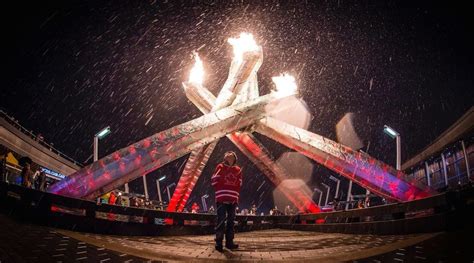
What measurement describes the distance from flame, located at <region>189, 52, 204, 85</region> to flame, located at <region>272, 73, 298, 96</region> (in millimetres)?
5607

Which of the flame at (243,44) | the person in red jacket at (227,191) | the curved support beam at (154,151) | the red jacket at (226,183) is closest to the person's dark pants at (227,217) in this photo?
the person in red jacket at (227,191)

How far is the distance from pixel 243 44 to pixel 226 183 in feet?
50.9

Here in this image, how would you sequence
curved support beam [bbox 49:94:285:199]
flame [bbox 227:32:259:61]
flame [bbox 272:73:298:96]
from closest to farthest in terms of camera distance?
curved support beam [bbox 49:94:285:199]
flame [bbox 227:32:259:61]
flame [bbox 272:73:298:96]

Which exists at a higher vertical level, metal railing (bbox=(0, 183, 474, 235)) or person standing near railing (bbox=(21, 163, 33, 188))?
person standing near railing (bbox=(21, 163, 33, 188))

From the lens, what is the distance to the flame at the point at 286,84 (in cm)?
2066

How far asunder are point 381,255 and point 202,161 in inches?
639

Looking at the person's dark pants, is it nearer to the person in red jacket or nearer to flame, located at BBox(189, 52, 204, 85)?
the person in red jacket

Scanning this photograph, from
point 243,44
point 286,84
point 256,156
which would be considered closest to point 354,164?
point 286,84

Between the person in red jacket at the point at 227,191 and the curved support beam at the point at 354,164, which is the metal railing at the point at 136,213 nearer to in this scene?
the person in red jacket at the point at 227,191

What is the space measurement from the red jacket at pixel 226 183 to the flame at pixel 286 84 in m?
15.2

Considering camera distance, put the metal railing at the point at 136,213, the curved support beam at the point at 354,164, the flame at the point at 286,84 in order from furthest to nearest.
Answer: the flame at the point at 286,84 < the curved support beam at the point at 354,164 < the metal railing at the point at 136,213

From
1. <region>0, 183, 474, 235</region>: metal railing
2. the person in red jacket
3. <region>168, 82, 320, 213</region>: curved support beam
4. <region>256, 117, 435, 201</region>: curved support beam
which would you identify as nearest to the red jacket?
the person in red jacket

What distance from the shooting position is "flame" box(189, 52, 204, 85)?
20.6 metres

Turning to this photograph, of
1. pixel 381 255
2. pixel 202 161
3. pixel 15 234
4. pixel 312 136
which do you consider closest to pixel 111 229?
pixel 15 234
